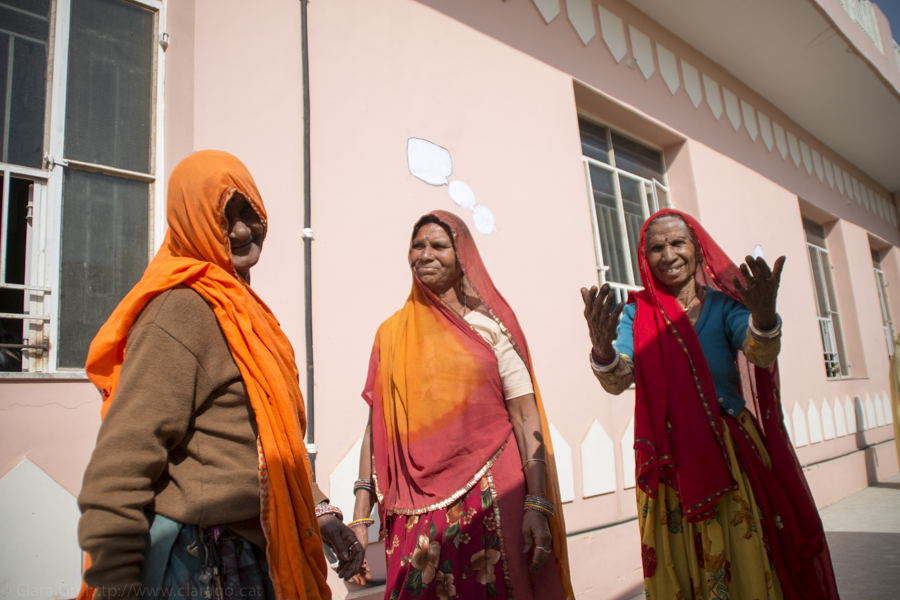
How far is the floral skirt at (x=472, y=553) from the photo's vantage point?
6.19 ft

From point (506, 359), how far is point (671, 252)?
32.1 inches

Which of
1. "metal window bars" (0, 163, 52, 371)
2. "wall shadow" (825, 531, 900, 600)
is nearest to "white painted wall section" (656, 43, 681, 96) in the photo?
"wall shadow" (825, 531, 900, 600)

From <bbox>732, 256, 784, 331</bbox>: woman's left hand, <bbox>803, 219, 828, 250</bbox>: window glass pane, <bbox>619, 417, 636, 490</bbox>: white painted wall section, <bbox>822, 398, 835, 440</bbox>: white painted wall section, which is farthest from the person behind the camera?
<bbox>803, 219, 828, 250</bbox>: window glass pane

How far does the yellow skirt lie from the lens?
6.45 feet

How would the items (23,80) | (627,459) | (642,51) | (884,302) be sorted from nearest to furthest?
(23,80)
(627,459)
(642,51)
(884,302)

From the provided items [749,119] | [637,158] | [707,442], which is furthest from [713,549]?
[749,119]

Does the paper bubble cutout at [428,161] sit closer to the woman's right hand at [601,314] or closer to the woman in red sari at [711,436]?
the woman in red sari at [711,436]

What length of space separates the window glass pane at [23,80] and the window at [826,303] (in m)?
8.49

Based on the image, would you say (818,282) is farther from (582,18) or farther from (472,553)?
(472,553)

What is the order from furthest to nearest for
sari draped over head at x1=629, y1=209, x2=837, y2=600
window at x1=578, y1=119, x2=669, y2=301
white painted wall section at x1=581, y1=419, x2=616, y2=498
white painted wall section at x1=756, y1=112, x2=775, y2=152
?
white painted wall section at x1=756, y1=112, x2=775, y2=152 < window at x1=578, y1=119, x2=669, y2=301 < white painted wall section at x1=581, y1=419, x2=616, y2=498 < sari draped over head at x1=629, y1=209, x2=837, y2=600

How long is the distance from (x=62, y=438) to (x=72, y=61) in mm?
1546

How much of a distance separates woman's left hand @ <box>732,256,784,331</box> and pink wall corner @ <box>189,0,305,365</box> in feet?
6.16

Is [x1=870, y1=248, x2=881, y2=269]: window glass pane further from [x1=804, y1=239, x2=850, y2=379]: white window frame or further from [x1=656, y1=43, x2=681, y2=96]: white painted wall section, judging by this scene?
[x1=656, y1=43, x2=681, y2=96]: white painted wall section

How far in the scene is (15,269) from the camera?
2.12 meters
